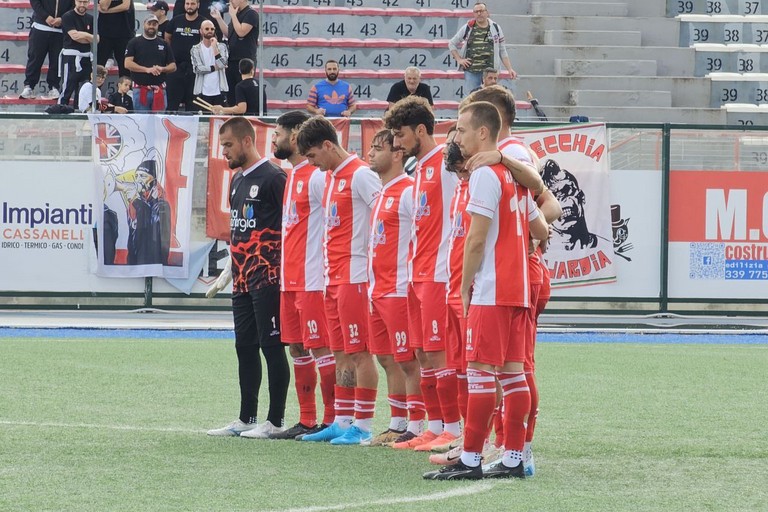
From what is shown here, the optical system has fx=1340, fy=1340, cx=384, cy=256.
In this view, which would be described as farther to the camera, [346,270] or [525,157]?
[346,270]

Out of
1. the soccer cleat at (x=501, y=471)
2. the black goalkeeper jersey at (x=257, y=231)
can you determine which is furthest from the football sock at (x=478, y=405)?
the black goalkeeper jersey at (x=257, y=231)

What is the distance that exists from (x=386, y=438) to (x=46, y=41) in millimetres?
13918

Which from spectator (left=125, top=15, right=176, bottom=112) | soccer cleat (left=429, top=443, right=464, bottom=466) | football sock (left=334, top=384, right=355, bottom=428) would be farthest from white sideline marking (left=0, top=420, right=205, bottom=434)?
spectator (left=125, top=15, right=176, bottom=112)

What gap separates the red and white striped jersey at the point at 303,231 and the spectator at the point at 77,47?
11.7m

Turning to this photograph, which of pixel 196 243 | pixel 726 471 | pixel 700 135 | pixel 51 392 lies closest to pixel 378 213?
pixel 726 471

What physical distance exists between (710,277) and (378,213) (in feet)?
31.9

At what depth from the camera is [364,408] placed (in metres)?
8.34

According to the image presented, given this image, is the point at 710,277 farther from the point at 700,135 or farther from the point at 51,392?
the point at 51,392

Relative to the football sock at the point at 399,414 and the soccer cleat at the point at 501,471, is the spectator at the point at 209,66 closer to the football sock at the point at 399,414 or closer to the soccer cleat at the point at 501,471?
the football sock at the point at 399,414

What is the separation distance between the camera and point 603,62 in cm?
2362

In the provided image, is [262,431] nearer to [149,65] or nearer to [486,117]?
[486,117]

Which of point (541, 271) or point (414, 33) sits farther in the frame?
point (414, 33)

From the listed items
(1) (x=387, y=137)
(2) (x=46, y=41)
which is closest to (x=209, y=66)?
(2) (x=46, y=41)

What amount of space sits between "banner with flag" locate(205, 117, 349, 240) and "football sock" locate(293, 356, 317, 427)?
8128 mm
